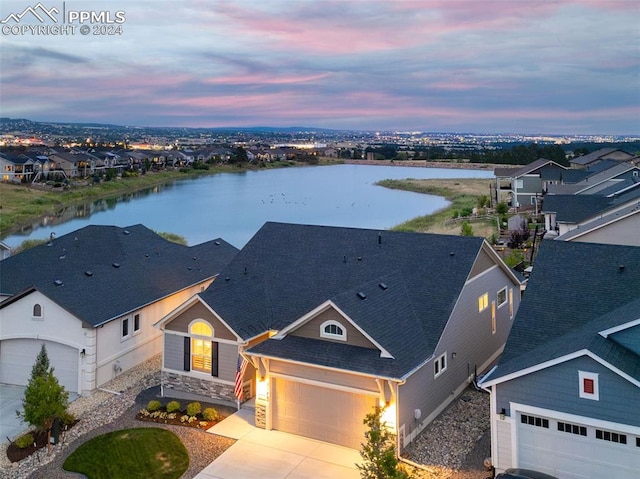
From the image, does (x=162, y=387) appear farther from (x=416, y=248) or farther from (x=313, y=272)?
(x=416, y=248)

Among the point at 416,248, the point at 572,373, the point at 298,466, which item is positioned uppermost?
the point at 416,248

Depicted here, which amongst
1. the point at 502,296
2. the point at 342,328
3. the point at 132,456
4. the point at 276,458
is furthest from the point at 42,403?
the point at 502,296

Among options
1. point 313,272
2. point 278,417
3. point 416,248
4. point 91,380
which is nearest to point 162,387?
point 91,380

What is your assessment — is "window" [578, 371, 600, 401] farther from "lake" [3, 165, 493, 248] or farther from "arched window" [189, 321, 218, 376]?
"lake" [3, 165, 493, 248]

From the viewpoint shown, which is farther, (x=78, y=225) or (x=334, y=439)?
(x=78, y=225)

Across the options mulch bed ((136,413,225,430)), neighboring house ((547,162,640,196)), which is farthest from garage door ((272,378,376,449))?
neighboring house ((547,162,640,196))

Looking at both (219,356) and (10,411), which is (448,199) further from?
(10,411)
